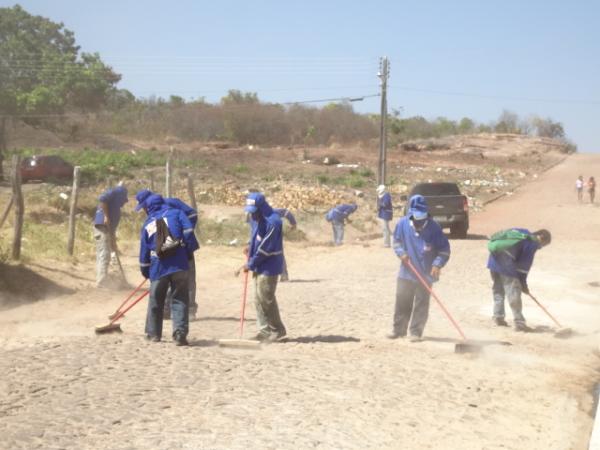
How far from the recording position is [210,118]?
71375 millimetres

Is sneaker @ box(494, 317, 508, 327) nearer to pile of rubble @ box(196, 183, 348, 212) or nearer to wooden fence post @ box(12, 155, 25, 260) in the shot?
wooden fence post @ box(12, 155, 25, 260)

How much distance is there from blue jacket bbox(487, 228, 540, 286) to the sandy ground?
30.6 inches

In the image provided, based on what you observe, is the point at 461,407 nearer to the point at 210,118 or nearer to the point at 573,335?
the point at 573,335

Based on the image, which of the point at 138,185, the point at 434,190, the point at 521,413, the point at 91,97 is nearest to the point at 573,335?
the point at 521,413

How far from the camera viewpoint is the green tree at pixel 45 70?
5066cm

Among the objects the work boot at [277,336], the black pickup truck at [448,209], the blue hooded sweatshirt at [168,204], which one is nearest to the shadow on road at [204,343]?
the work boot at [277,336]

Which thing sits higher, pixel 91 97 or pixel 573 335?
pixel 91 97

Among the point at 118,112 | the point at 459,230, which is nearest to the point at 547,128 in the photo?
the point at 118,112

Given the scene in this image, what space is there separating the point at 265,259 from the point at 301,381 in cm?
218

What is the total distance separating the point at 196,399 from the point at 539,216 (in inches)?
1152

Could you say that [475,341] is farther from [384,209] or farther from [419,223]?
[384,209]

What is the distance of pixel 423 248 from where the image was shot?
970 cm

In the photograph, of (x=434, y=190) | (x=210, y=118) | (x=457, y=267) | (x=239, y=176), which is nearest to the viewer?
(x=457, y=267)

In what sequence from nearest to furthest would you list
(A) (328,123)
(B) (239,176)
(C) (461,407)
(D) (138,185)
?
(C) (461,407) < (D) (138,185) < (B) (239,176) < (A) (328,123)
